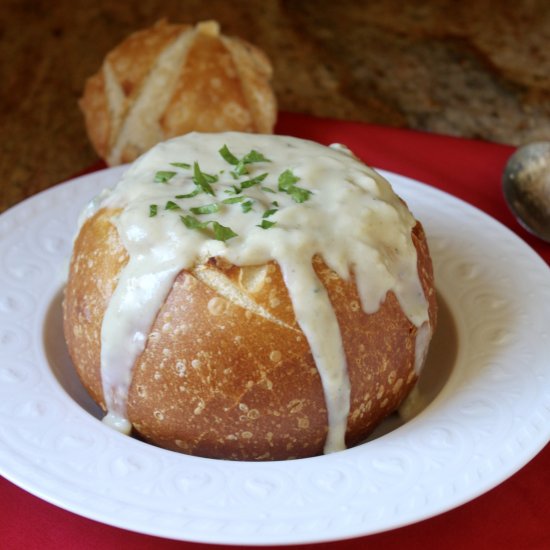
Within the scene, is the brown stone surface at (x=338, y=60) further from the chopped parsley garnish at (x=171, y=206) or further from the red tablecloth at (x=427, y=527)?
the red tablecloth at (x=427, y=527)

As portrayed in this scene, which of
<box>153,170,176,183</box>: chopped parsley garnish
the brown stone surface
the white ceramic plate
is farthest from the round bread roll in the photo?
<box>153,170,176,183</box>: chopped parsley garnish

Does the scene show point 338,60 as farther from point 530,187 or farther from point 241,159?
point 241,159

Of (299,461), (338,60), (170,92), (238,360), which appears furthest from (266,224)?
(338,60)

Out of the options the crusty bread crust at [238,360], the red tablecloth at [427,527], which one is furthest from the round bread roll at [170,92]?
the red tablecloth at [427,527]

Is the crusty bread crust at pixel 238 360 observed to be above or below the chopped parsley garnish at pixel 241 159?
below

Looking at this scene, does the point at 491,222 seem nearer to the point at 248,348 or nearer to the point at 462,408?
the point at 462,408

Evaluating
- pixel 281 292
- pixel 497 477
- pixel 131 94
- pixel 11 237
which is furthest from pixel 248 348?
pixel 131 94
